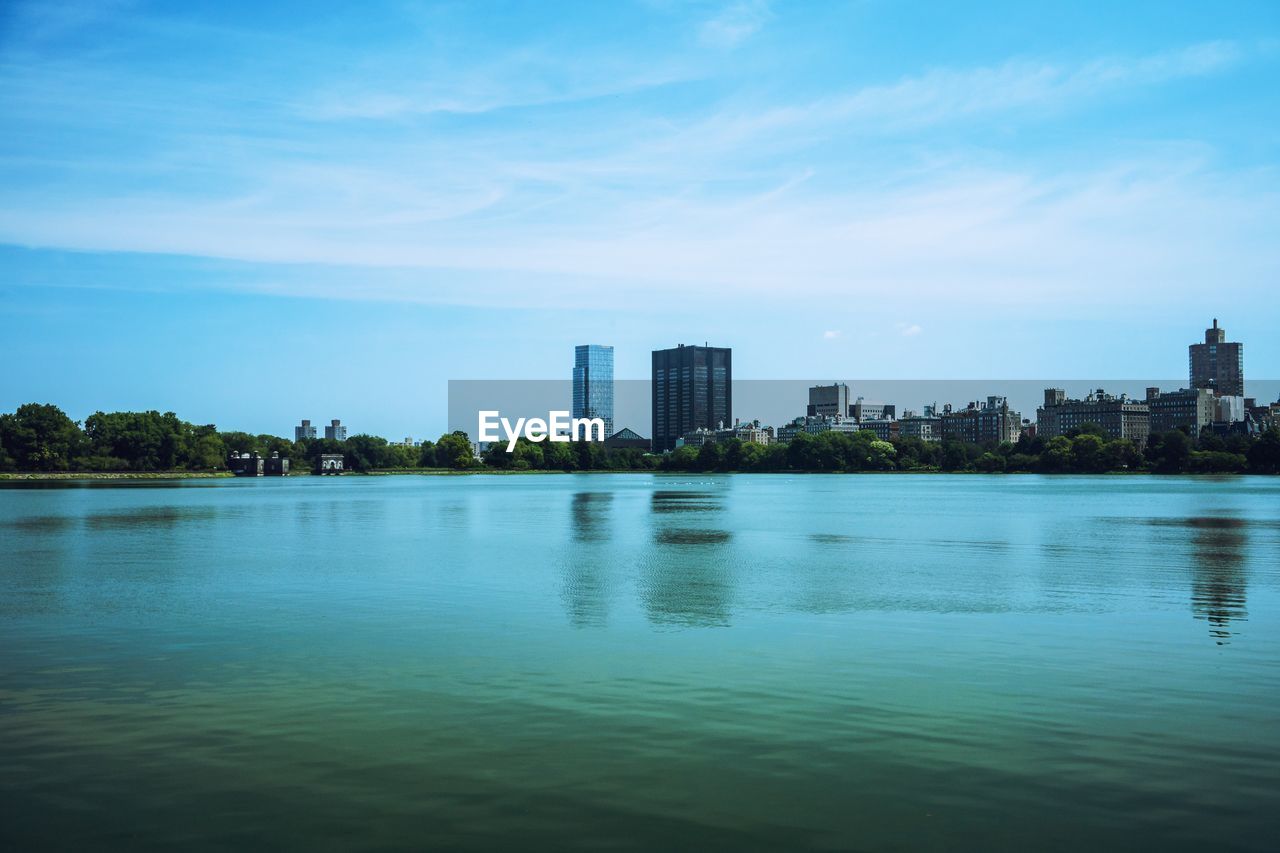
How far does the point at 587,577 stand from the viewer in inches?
1161

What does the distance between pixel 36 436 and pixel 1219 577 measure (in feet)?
548

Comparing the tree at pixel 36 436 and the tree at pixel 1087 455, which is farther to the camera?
the tree at pixel 1087 455

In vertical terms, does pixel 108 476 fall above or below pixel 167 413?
below

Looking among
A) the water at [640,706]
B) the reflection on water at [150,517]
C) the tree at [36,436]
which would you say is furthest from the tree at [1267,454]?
the tree at [36,436]

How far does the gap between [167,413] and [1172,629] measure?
185 metres

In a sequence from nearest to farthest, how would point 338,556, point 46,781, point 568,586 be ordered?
point 46,781
point 568,586
point 338,556

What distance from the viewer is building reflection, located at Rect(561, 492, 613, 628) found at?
73.0 ft

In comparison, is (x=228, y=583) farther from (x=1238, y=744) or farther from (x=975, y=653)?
(x=1238, y=744)

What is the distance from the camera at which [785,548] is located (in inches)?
1550

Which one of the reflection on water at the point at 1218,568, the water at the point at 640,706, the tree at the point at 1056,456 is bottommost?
the reflection on water at the point at 1218,568

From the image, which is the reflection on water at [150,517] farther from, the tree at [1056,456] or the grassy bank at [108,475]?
the tree at [1056,456]

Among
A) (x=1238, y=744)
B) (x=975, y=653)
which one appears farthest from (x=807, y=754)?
(x=975, y=653)

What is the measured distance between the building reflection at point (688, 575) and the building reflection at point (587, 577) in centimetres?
115

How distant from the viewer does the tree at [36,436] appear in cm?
15400
